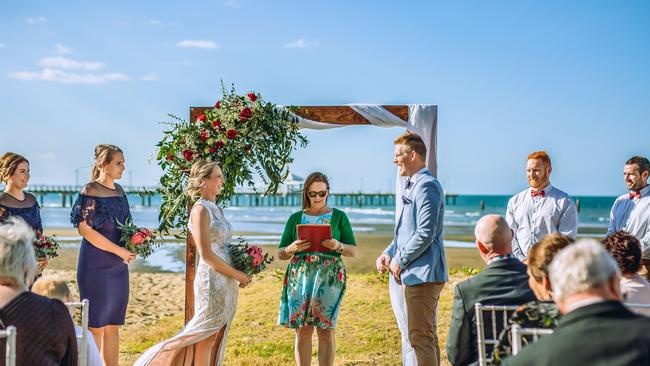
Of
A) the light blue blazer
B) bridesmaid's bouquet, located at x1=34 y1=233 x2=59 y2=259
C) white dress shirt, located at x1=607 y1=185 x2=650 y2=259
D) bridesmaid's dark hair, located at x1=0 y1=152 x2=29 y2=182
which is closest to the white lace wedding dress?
bridesmaid's bouquet, located at x1=34 y1=233 x2=59 y2=259

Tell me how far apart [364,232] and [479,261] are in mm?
11414

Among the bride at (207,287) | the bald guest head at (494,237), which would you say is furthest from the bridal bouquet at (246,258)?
the bald guest head at (494,237)

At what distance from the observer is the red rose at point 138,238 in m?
5.57

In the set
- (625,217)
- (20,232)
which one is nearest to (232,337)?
(625,217)

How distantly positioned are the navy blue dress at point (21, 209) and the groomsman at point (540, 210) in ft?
12.9

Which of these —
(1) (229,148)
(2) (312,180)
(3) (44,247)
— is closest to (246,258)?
(2) (312,180)

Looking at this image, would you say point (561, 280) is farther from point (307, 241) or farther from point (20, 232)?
point (307, 241)

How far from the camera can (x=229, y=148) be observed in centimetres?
591

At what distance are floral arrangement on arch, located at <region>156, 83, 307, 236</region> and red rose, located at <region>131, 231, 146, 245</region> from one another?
0.97 feet

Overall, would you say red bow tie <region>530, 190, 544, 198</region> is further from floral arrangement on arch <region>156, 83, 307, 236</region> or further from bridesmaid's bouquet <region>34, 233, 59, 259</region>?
bridesmaid's bouquet <region>34, 233, 59, 259</region>

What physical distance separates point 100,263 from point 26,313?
2673 mm

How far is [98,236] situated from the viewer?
5.56 m

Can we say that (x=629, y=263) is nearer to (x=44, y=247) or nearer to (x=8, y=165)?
(x=44, y=247)

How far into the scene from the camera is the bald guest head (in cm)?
359
